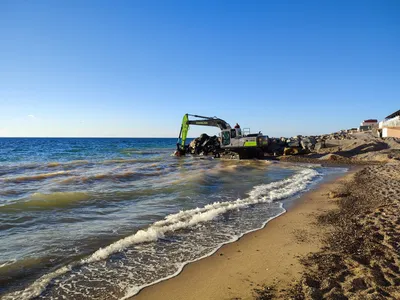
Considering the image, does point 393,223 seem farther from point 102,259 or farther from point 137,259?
point 102,259

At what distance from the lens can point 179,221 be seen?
6.95 m

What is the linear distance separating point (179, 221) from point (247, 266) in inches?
110

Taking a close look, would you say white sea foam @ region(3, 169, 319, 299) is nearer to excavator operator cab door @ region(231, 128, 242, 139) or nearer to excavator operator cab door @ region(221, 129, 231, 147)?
excavator operator cab door @ region(231, 128, 242, 139)

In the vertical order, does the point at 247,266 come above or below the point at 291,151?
below

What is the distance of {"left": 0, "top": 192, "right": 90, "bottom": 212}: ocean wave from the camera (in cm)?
849

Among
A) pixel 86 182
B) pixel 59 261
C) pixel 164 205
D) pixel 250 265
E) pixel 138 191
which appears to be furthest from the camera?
pixel 86 182

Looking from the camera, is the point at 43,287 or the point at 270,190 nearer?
the point at 43,287

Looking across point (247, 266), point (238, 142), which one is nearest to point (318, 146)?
point (238, 142)

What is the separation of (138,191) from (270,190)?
5.23 m

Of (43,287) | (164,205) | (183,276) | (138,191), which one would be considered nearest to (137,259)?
(183,276)

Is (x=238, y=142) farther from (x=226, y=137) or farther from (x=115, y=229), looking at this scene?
(x=115, y=229)

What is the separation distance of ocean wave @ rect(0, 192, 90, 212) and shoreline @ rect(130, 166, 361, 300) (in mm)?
6014

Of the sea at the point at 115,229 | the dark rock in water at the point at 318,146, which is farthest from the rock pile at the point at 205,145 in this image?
the sea at the point at 115,229

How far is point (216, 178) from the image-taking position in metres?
14.6
